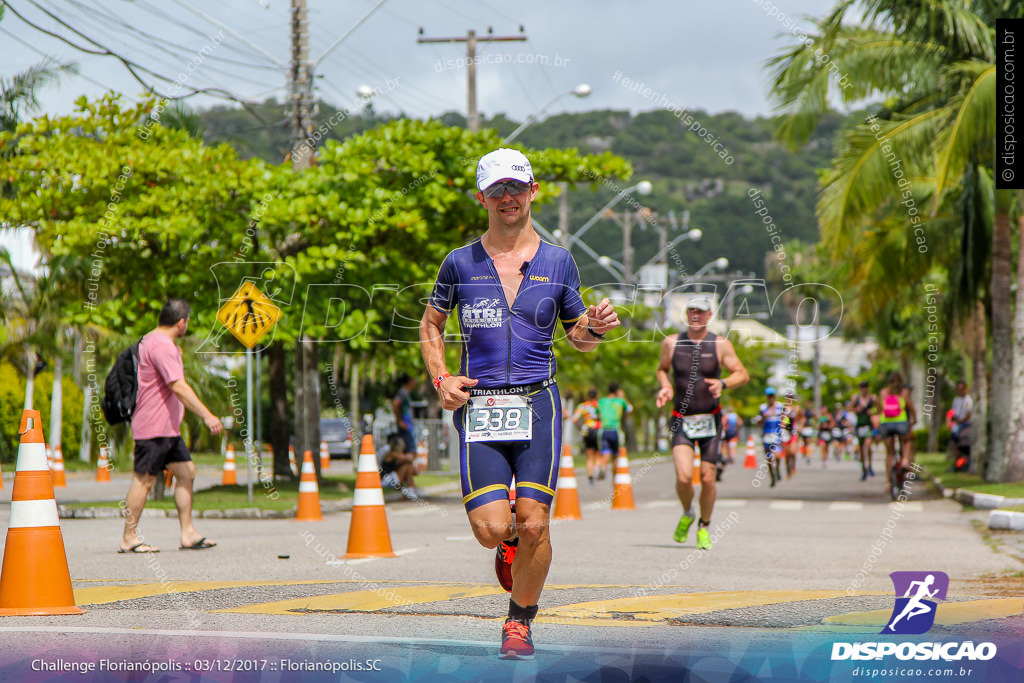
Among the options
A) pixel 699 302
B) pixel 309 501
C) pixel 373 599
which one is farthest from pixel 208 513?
pixel 373 599

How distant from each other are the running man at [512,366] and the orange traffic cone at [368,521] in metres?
4.56

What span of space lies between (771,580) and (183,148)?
41.9ft

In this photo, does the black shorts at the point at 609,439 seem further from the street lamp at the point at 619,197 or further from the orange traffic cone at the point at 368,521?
the orange traffic cone at the point at 368,521

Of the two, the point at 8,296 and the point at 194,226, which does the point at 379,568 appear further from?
the point at 8,296

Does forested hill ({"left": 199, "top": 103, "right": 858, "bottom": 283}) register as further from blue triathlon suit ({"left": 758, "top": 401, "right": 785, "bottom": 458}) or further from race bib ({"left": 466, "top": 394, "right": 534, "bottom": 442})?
race bib ({"left": 466, "top": 394, "right": 534, "bottom": 442})

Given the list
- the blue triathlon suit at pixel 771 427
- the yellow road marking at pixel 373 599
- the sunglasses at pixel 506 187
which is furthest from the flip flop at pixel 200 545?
the blue triathlon suit at pixel 771 427

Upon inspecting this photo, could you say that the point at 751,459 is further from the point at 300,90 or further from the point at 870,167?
the point at 300,90

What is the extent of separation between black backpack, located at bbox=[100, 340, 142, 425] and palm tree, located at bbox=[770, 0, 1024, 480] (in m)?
12.1

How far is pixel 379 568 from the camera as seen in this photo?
880 cm

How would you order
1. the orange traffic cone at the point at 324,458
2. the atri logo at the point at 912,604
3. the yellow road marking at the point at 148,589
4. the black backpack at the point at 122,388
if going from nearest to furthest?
the atri logo at the point at 912,604 < the yellow road marking at the point at 148,589 < the black backpack at the point at 122,388 < the orange traffic cone at the point at 324,458

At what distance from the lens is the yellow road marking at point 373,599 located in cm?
622

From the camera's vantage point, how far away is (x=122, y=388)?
1017 cm

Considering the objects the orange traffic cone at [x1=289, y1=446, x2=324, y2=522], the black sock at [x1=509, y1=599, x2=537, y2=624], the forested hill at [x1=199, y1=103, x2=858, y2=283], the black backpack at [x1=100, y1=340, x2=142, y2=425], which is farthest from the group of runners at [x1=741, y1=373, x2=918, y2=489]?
the forested hill at [x1=199, y1=103, x2=858, y2=283]

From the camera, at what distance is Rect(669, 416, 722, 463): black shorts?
1025 centimetres
